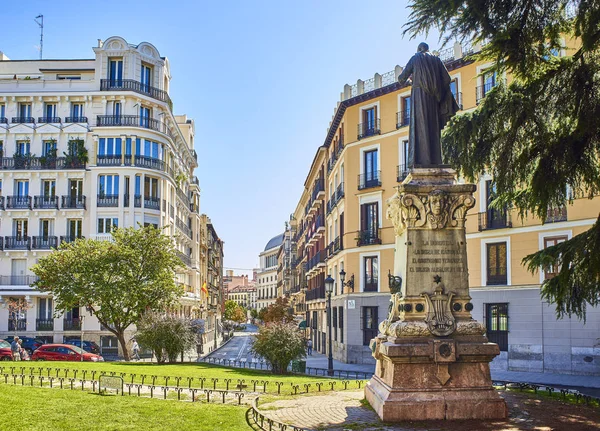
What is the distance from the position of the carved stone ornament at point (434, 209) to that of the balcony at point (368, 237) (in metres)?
23.0

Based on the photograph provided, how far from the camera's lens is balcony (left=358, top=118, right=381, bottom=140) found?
117 feet

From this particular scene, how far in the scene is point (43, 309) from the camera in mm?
43062

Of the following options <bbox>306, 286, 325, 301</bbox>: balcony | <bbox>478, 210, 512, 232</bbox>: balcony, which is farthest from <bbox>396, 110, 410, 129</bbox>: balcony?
<bbox>306, 286, 325, 301</bbox>: balcony

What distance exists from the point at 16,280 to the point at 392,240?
2628cm

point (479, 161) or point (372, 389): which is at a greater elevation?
point (479, 161)

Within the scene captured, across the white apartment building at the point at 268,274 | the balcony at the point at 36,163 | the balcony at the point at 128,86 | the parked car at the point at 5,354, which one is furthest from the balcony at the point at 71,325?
the white apartment building at the point at 268,274

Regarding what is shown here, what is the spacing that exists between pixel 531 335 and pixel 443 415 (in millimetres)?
19950

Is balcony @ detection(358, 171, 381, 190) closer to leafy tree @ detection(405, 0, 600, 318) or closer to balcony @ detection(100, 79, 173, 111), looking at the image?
balcony @ detection(100, 79, 173, 111)

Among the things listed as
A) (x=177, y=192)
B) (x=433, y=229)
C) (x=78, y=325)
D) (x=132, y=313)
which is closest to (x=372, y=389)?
(x=433, y=229)

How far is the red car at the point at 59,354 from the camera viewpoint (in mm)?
29781

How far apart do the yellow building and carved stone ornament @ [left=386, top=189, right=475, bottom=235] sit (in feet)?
38.3

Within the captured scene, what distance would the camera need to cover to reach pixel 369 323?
34.6 metres

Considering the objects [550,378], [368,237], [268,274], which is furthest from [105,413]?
[268,274]

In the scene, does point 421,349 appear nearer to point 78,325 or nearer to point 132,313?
point 132,313
